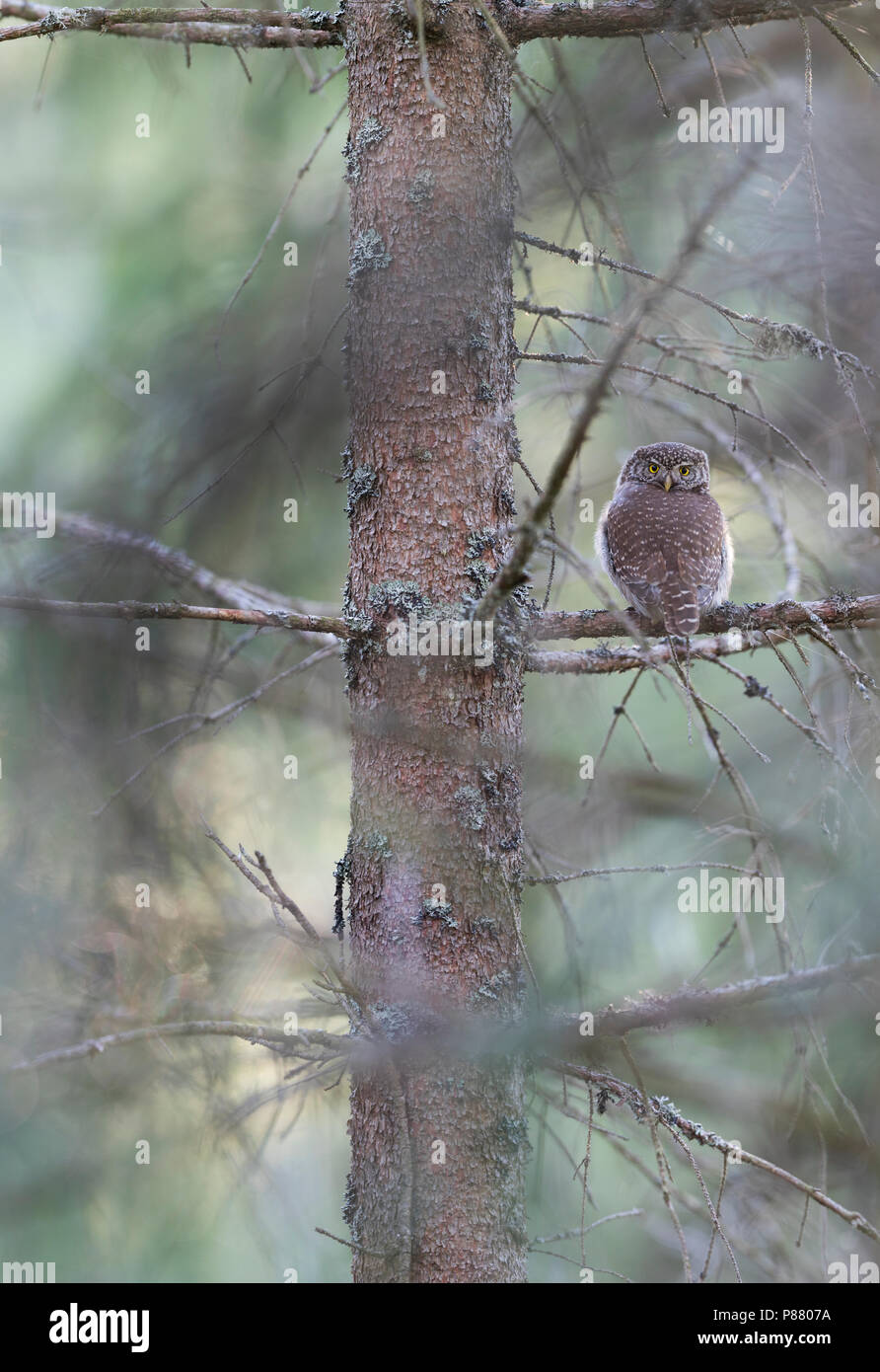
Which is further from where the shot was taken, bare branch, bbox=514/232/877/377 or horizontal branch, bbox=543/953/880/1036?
bare branch, bbox=514/232/877/377

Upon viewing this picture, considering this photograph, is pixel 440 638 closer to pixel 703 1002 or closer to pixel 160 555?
pixel 703 1002

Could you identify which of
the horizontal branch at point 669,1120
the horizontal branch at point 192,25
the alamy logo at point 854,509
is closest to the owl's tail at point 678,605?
the alamy logo at point 854,509

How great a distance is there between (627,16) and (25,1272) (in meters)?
3.80

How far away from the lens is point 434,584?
7.63 ft

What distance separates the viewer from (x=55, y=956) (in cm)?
367

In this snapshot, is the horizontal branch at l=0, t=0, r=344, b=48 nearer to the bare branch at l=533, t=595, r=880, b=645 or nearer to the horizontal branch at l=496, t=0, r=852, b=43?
the horizontal branch at l=496, t=0, r=852, b=43

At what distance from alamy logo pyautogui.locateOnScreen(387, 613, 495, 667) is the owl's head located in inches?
91.1

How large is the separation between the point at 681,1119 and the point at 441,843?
0.73m

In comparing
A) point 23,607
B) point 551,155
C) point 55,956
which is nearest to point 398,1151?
point 23,607

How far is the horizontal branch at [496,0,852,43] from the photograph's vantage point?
2.20 metres

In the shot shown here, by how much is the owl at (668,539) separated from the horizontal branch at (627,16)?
4.98 feet

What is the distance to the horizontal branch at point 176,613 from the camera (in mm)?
2156

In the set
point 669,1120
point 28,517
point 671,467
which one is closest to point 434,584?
point 669,1120
